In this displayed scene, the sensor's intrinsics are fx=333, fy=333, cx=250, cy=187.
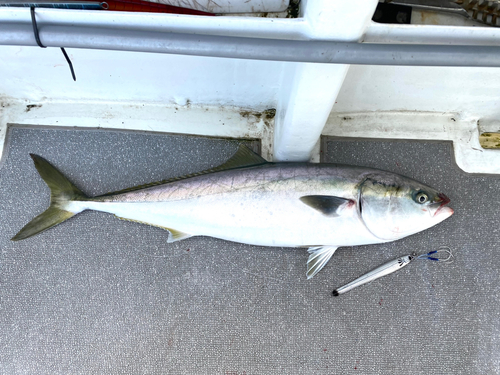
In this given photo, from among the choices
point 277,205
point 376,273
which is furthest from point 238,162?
point 376,273

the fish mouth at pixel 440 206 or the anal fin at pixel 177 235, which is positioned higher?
the fish mouth at pixel 440 206

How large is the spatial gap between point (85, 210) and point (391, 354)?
4.73 ft

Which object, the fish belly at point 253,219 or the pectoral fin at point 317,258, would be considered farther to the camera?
the pectoral fin at point 317,258

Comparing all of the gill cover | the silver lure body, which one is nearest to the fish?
the gill cover

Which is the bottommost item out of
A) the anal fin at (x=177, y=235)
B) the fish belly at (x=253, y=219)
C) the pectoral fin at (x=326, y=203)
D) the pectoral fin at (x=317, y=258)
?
the pectoral fin at (x=317, y=258)

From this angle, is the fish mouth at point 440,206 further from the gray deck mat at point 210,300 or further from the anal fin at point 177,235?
the anal fin at point 177,235

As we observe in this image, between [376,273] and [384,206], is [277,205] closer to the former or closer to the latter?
[384,206]

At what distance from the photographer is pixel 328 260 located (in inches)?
56.3

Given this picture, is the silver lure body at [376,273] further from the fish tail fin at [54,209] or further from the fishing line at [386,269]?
the fish tail fin at [54,209]

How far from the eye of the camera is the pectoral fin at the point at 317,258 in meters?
1.40

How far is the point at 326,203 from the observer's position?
4.14 feet

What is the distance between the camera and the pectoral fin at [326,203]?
1262mm

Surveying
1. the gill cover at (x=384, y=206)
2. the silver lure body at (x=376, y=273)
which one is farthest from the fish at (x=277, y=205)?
the silver lure body at (x=376, y=273)

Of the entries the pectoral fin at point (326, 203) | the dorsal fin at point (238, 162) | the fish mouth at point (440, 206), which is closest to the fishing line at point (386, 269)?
the fish mouth at point (440, 206)
